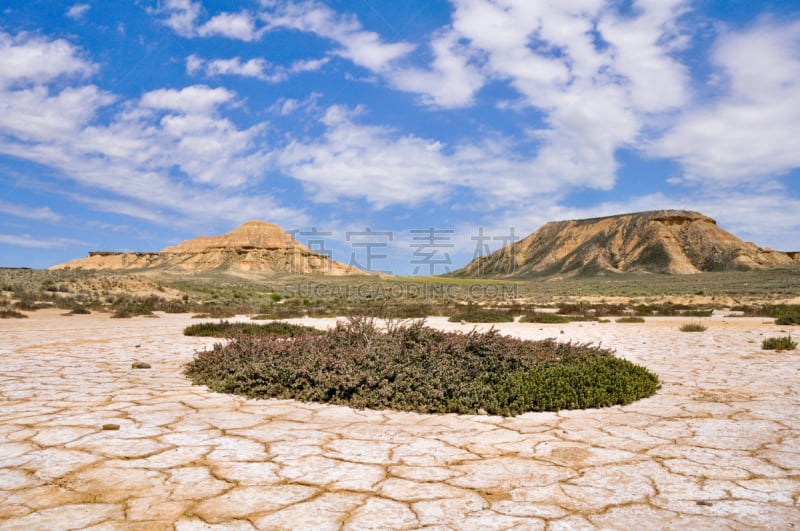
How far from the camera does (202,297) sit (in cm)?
3325

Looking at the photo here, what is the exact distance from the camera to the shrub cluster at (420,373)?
4.81 m

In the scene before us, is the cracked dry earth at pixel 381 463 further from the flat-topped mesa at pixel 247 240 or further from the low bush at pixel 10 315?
the flat-topped mesa at pixel 247 240

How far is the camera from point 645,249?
9850 cm

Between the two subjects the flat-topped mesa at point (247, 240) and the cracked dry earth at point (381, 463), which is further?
the flat-topped mesa at point (247, 240)

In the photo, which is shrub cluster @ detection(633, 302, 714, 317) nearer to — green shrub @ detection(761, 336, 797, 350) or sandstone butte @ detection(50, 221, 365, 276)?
green shrub @ detection(761, 336, 797, 350)

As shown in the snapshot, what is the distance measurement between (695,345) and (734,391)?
5.13 meters

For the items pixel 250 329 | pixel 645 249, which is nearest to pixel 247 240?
pixel 645 249

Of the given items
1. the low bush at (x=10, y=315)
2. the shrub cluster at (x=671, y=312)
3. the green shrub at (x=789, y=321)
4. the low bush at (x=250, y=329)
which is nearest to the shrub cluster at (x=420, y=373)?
the low bush at (x=250, y=329)

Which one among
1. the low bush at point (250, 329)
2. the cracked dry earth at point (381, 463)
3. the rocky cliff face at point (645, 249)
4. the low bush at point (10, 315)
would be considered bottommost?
the cracked dry earth at point (381, 463)

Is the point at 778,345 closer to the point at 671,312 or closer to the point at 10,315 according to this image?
the point at 671,312

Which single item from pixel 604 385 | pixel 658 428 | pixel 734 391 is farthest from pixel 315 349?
pixel 734 391

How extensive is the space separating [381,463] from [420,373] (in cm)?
194

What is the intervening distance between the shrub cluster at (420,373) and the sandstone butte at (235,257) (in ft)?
310

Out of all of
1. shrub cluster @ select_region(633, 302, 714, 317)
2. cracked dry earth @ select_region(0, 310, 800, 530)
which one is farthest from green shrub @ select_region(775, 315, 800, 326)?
cracked dry earth @ select_region(0, 310, 800, 530)
